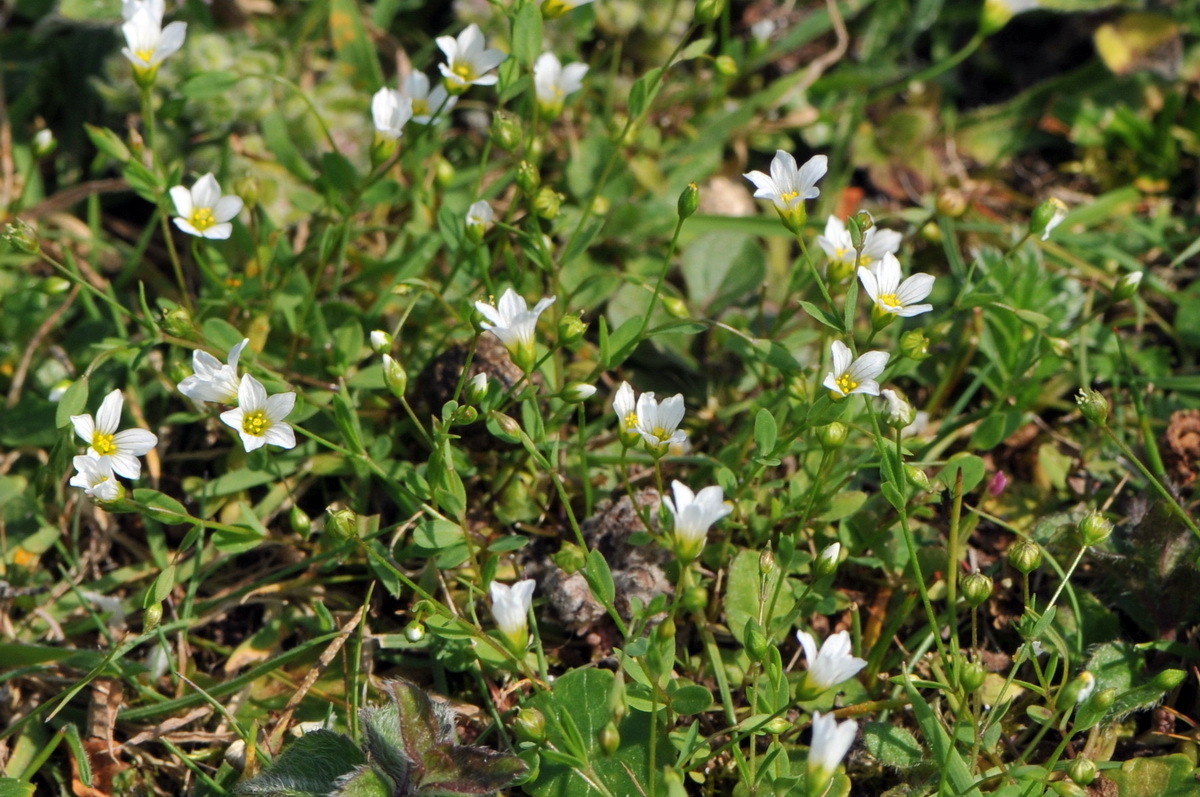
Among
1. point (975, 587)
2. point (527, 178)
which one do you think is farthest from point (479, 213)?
point (975, 587)

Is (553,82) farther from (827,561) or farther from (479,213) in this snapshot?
(827,561)

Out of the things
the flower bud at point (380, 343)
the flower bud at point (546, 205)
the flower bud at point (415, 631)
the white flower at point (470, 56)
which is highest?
the white flower at point (470, 56)

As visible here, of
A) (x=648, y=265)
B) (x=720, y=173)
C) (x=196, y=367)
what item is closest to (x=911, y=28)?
(x=720, y=173)

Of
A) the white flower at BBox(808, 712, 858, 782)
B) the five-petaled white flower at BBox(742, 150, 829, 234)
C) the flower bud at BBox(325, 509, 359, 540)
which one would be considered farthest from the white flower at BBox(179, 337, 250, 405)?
the white flower at BBox(808, 712, 858, 782)

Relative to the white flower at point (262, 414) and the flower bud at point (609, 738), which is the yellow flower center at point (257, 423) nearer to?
the white flower at point (262, 414)

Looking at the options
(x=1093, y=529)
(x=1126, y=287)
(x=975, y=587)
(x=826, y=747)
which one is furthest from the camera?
(x=1126, y=287)

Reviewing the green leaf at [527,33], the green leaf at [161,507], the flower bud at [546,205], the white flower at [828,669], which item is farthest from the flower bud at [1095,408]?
the green leaf at [161,507]

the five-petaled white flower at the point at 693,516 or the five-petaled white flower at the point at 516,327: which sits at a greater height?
the five-petaled white flower at the point at 516,327
